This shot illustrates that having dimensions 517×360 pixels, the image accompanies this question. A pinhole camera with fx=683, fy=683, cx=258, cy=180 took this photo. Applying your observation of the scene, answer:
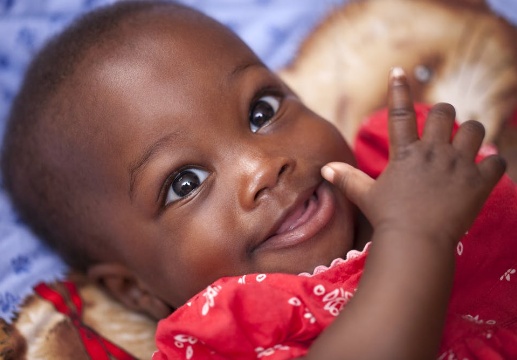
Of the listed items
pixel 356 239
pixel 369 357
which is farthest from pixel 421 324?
pixel 356 239

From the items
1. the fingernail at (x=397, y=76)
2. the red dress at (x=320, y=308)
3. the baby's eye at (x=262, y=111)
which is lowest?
the red dress at (x=320, y=308)

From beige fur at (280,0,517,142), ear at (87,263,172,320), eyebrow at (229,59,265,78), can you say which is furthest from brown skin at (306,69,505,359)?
beige fur at (280,0,517,142)

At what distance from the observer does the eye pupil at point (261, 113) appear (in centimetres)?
140

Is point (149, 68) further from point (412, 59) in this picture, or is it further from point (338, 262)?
point (412, 59)

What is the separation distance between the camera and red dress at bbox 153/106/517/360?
3.82ft

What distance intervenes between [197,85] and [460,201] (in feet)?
1.83

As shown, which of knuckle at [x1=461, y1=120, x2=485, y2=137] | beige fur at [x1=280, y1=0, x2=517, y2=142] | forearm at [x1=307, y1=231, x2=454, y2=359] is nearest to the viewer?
forearm at [x1=307, y1=231, x2=454, y2=359]

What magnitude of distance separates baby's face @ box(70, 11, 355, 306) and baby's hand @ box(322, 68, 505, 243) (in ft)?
0.55

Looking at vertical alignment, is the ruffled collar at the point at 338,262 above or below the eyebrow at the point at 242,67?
below

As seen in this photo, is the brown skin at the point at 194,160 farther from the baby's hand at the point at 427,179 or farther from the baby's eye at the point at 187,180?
the baby's hand at the point at 427,179

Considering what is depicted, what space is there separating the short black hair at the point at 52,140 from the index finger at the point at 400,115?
62 centimetres

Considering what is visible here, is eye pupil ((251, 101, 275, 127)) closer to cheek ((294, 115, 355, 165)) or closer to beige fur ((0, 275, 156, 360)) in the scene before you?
cheek ((294, 115, 355, 165))

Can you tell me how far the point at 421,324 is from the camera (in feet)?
3.34

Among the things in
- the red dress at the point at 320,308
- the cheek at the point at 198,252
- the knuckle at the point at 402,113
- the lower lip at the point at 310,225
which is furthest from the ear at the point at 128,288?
the knuckle at the point at 402,113
